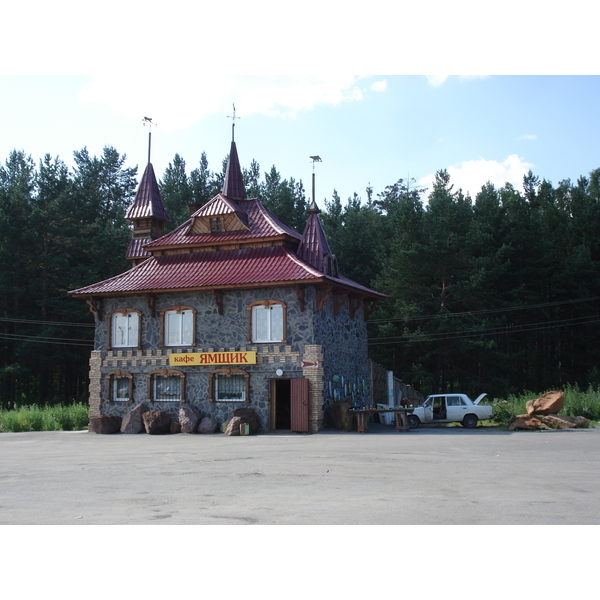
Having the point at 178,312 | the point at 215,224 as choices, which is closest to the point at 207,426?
the point at 178,312

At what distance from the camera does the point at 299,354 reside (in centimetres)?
2673

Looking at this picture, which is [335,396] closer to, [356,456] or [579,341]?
[356,456]

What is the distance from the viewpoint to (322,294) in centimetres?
2741

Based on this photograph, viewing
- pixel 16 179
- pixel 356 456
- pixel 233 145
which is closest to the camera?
pixel 356 456

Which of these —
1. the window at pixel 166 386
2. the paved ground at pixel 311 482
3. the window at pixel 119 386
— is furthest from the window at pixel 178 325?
the paved ground at pixel 311 482

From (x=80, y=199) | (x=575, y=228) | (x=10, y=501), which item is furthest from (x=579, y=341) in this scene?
(x=10, y=501)

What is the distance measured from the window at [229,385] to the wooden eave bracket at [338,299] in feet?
16.1

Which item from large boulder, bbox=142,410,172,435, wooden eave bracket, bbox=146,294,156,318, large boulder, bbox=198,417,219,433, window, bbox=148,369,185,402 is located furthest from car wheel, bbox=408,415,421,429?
wooden eave bracket, bbox=146,294,156,318

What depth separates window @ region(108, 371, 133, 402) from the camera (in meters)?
29.8

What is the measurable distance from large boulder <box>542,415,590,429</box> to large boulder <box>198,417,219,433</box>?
43.6 ft

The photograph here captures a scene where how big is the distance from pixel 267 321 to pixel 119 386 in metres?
7.86

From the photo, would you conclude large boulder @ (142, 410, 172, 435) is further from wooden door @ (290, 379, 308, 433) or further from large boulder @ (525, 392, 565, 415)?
large boulder @ (525, 392, 565, 415)

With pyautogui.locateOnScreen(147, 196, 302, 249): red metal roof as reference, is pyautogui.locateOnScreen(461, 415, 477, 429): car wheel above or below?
below

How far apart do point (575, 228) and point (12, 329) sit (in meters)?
41.6
